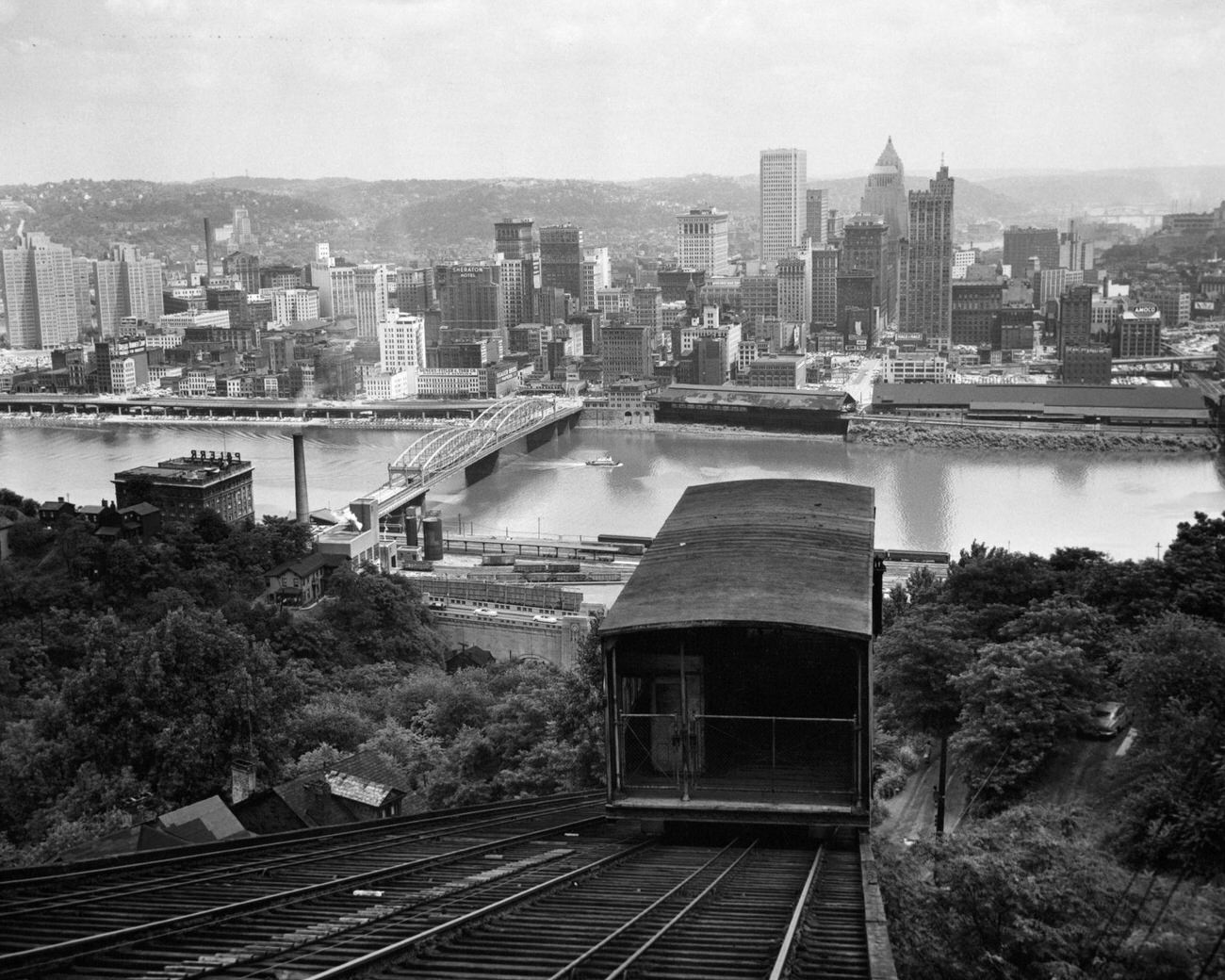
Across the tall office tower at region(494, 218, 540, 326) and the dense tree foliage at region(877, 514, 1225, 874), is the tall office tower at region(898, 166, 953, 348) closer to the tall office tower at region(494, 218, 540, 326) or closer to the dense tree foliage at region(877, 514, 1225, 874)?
the tall office tower at region(494, 218, 540, 326)

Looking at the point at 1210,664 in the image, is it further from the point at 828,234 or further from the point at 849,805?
the point at 828,234

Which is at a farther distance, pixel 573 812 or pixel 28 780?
pixel 28 780

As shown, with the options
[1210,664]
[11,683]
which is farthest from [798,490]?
[11,683]

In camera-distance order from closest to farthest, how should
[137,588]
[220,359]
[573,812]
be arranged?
1. [573,812]
2. [137,588]
3. [220,359]

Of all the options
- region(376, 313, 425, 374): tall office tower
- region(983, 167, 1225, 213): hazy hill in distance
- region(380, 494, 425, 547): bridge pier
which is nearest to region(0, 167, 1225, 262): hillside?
region(983, 167, 1225, 213): hazy hill in distance

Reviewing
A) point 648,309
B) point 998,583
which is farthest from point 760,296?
point 998,583

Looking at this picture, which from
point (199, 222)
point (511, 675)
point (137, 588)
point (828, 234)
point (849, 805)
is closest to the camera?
point (849, 805)

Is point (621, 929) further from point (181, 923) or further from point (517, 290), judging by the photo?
point (517, 290)
